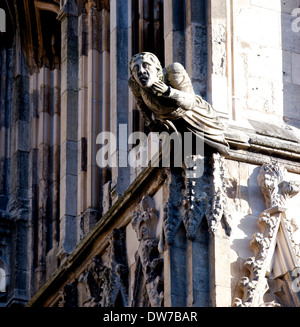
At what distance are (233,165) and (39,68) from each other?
24.9 ft

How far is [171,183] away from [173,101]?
3.08 ft

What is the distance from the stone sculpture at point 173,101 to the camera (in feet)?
69.8

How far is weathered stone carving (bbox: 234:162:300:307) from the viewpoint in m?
21.2

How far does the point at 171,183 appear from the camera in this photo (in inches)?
848

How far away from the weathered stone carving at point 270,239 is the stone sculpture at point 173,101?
28.8 inches

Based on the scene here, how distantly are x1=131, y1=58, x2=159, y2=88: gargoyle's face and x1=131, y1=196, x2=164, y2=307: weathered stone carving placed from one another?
4.96ft

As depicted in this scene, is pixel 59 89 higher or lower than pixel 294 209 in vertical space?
higher

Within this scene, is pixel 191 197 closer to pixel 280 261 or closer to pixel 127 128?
pixel 280 261

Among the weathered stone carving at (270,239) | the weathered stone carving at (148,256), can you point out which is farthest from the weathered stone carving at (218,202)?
the weathered stone carving at (148,256)

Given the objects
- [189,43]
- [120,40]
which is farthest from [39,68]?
[189,43]

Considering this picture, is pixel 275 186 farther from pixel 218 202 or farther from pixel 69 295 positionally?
pixel 69 295

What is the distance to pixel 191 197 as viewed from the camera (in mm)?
21281

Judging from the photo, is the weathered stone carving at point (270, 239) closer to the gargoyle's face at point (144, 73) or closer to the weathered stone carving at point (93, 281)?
the gargoyle's face at point (144, 73)

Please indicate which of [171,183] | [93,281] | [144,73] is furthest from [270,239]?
[93,281]
